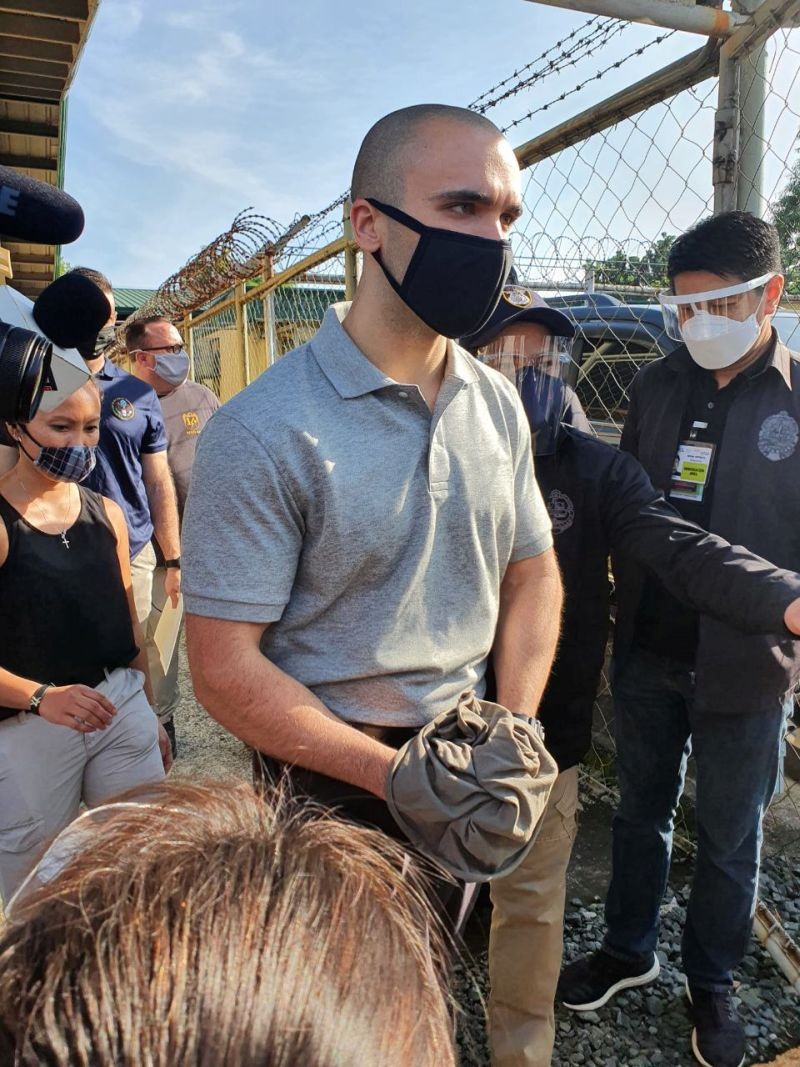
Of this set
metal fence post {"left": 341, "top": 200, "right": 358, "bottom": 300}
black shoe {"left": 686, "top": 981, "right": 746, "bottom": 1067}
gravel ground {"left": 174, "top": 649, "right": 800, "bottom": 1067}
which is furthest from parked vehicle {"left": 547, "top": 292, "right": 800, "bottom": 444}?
black shoe {"left": 686, "top": 981, "right": 746, "bottom": 1067}

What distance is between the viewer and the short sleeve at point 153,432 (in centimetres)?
357

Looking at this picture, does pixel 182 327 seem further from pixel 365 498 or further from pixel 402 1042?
pixel 402 1042

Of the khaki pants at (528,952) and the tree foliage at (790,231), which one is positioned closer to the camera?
the khaki pants at (528,952)

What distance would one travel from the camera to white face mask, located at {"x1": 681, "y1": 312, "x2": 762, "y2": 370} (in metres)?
2.12

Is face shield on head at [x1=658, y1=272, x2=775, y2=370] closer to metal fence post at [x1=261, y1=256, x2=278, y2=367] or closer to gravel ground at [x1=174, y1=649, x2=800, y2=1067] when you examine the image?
gravel ground at [x1=174, y1=649, x2=800, y2=1067]

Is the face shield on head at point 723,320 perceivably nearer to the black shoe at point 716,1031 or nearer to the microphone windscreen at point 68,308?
the microphone windscreen at point 68,308

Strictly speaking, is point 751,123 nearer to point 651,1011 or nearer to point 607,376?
point 651,1011

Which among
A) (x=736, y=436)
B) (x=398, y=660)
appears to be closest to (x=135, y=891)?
(x=398, y=660)

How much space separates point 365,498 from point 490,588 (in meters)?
0.33

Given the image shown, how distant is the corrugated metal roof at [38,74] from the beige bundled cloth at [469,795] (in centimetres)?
311

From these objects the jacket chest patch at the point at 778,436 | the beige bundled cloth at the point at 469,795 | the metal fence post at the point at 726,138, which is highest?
the metal fence post at the point at 726,138

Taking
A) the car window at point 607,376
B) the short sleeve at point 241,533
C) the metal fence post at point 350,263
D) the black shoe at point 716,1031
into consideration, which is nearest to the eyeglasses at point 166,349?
the metal fence post at point 350,263

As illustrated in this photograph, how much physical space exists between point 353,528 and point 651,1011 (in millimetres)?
1859

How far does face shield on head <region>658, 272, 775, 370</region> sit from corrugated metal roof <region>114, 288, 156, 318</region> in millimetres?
25235
